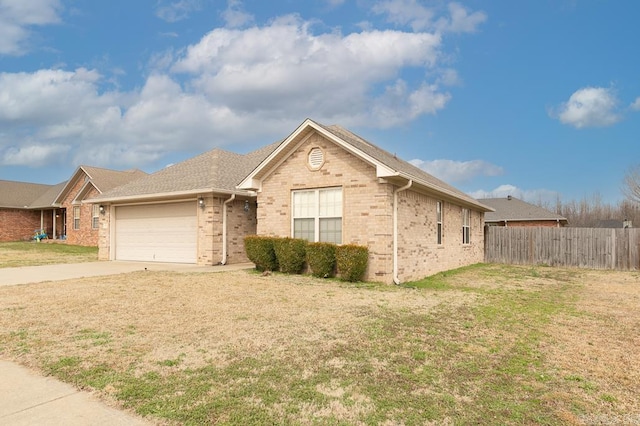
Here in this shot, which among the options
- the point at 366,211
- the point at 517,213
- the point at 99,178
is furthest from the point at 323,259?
the point at 517,213

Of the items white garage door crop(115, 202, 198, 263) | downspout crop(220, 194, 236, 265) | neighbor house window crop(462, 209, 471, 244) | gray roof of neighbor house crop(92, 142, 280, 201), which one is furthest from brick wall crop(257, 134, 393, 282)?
neighbor house window crop(462, 209, 471, 244)

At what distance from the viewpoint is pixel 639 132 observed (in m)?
28.1

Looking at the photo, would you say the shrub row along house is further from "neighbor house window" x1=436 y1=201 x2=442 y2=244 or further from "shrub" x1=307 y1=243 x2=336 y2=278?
"shrub" x1=307 y1=243 x2=336 y2=278

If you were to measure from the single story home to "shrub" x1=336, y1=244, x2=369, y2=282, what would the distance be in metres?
0.34

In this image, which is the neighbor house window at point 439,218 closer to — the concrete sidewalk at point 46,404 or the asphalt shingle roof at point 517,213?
the concrete sidewalk at point 46,404

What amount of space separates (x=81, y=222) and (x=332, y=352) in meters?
27.3

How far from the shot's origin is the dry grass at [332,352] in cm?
352

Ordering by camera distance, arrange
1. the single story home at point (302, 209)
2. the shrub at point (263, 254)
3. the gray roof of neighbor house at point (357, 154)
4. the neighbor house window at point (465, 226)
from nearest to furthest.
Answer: the gray roof of neighbor house at point (357, 154) < the single story home at point (302, 209) < the shrub at point (263, 254) < the neighbor house window at point (465, 226)

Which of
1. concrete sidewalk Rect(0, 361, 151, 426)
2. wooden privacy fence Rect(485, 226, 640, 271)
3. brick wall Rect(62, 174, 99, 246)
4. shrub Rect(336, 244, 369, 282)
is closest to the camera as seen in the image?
concrete sidewalk Rect(0, 361, 151, 426)

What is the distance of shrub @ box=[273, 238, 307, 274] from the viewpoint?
485 inches

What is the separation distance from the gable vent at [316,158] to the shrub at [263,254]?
2.72m

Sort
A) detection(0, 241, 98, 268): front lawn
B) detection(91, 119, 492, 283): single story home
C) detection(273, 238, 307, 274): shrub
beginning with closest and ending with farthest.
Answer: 1. detection(91, 119, 492, 283): single story home
2. detection(273, 238, 307, 274): shrub
3. detection(0, 241, 98, 268): front lawn

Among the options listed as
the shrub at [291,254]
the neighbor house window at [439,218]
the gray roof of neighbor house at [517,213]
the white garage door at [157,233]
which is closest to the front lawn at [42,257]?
the white garage door at [157,233]

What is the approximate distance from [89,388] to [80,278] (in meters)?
9.03
